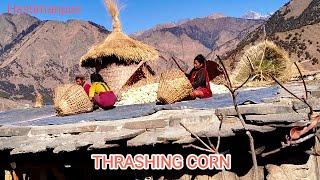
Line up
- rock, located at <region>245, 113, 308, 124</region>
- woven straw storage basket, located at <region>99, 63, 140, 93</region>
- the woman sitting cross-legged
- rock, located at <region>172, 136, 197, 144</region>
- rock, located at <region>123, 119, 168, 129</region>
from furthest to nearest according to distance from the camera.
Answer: woven straw storage basket, located at <region>99, 63, 140, 93</region>
the woman sitting cross-legged
rock, located at <region>123, 119, 168, 129</region>
rock, located at <region>172, 136, 197, 144</region>
rock, located at <region>245, 113, 308, 124</region>

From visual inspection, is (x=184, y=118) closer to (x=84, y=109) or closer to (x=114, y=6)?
(x=84, y=109)

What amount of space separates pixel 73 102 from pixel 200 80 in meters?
1.86

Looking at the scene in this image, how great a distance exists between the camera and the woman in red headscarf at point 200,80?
712 centimetres

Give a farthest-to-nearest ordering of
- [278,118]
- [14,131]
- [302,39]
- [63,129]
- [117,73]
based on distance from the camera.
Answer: [302,39]
[117,73]
[14,131]
[63,129]
[278,118]

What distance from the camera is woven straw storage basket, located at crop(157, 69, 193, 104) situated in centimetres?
686

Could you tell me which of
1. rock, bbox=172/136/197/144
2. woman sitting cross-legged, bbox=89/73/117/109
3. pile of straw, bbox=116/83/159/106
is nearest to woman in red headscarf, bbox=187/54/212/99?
woman sitting cross-legged, bbox=89/73/117/109

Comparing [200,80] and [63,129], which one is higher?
[200,80]

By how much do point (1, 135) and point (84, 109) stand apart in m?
2.01

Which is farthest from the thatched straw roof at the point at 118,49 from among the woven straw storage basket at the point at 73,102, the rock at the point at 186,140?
the rock at the point at 186,140

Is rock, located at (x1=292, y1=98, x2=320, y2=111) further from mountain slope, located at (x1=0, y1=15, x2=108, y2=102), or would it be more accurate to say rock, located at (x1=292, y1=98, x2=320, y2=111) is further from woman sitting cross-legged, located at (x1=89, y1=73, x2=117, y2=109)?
mountain slope, located at (x1=0, y1=15, x2=108, y2=102)

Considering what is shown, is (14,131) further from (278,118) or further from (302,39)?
(302,39)

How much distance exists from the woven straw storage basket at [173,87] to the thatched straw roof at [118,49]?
5136mm

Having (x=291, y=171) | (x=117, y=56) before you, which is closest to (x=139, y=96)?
(x=117, y=56)

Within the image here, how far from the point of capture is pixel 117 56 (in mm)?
12164
